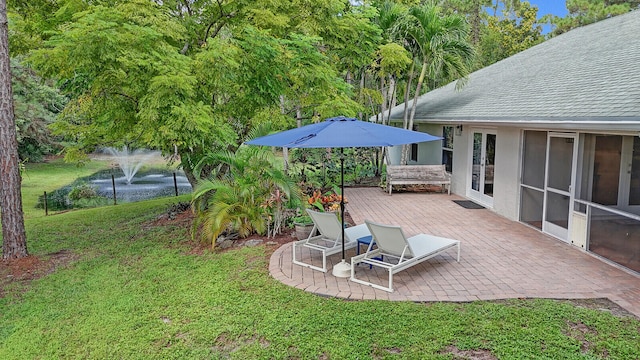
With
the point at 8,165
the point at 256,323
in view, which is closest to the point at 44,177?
the point at 8,165

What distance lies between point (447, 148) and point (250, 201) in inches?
331

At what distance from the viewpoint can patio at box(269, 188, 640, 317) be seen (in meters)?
5.48

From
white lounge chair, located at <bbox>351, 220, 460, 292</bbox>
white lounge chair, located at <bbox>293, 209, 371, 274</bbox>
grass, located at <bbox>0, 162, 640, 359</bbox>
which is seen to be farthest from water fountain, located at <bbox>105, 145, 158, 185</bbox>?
white lounge chair, located at <bbox>351, 220, 460, 292</bbox>

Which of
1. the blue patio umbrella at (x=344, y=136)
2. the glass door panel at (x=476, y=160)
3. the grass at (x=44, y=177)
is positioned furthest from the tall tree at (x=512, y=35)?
the grass at (x=44, y=177)

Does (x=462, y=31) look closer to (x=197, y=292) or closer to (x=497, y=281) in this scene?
(x=497, y=281)

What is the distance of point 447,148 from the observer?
47.8 feet

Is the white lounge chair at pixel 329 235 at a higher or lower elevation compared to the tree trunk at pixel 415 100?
lower

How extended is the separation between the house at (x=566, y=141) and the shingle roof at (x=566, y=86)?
0.03 meters

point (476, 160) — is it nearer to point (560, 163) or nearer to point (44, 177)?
point (560, 163)

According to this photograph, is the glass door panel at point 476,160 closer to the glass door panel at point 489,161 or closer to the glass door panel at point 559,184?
the glass door panel at point 489,161

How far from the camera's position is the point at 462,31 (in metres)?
13.7

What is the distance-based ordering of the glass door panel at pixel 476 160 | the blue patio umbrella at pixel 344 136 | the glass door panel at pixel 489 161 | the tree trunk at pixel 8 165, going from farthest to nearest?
the glass door panel at pixel 476 160 < the glass door panel at pixel 489 161 < the tree trunk at pixel 8 165 < the blue patio umbrella at pixel 344 136

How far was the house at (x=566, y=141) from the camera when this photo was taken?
660cm

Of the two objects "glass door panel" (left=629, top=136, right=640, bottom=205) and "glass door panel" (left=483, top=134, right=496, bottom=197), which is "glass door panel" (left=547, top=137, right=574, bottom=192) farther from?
"glass door panel" (left=483, top=134, right=496, bottom=197)
